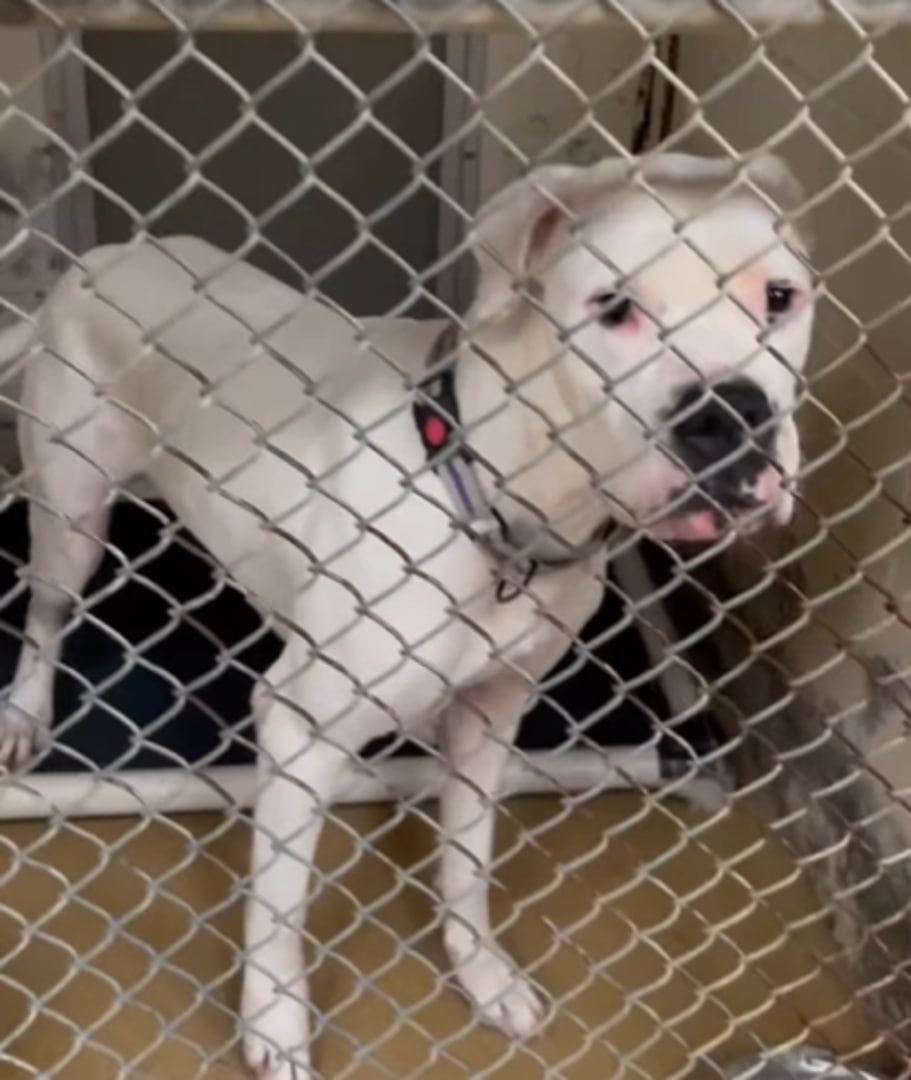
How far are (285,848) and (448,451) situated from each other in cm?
45

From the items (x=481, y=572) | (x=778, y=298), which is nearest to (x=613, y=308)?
(x=778, y=298)

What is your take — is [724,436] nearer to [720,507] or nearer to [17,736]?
[720,507]

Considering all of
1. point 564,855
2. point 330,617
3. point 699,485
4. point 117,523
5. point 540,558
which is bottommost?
point 117,523

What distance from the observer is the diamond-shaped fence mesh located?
117 centimetres

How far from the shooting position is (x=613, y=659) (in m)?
2.36

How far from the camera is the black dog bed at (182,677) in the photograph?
2094mm

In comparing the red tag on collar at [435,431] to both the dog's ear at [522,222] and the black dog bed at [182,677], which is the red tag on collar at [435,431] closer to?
the dog's ear at [522,222]

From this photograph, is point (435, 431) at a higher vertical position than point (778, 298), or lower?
lower

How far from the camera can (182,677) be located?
88.1 inches

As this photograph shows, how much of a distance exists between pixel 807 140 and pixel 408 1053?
1.15m

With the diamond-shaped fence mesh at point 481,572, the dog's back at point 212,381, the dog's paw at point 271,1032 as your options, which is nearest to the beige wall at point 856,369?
the diamond-shaped fence mesh at point 481,572

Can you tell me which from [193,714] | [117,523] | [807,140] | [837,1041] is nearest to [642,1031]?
[837,1041]

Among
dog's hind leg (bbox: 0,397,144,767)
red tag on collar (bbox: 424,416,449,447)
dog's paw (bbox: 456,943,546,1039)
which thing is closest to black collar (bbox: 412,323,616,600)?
red tag on collar (bbox: 424,416,449,447)

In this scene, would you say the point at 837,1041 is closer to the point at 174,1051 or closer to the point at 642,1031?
the point at 642,1031
